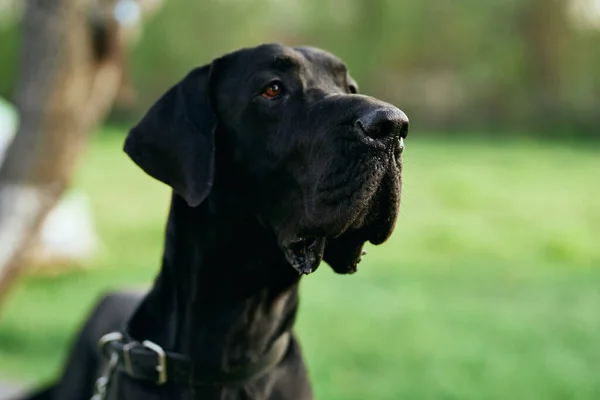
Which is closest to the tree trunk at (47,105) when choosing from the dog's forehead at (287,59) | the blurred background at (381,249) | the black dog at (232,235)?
the blurred background at (381,249)

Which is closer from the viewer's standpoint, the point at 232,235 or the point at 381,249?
the point at 232,235

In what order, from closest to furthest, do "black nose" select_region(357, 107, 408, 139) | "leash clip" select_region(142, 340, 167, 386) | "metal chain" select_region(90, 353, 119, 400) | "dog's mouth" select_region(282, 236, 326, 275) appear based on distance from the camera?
"black nose" select_region(357, 107, 408, 139) → "dog's mouth" select_region(282, 236, 326, 275) → "leash clip" select_region(142, 340, 167, 386) → "metal chain" select_region(90, 353, 119, 400)

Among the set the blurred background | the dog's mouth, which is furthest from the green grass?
the dog's mouth

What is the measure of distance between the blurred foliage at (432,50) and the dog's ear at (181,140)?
19.7 meters

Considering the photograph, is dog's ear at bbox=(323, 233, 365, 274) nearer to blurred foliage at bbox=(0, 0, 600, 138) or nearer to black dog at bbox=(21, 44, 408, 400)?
black dog at bbox=(21, 44, 408, 400)

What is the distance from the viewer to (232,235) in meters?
2.90

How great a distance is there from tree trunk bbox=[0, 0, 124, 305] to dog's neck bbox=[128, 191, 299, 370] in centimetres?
246

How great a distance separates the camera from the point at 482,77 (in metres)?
24.2

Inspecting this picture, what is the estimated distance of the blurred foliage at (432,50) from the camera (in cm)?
2317

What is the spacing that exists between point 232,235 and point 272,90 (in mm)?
483

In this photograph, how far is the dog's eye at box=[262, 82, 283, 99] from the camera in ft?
9.37

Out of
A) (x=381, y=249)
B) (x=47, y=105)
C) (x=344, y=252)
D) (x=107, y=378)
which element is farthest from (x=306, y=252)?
(x=381, y=249)

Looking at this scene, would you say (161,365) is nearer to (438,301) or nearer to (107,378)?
(107,378)

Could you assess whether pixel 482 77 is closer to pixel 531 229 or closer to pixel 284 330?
pixel 531 229
